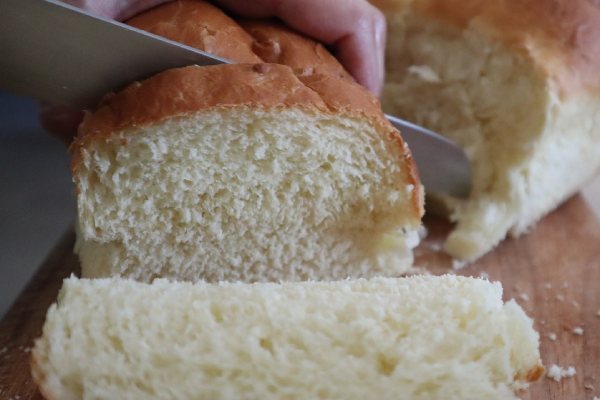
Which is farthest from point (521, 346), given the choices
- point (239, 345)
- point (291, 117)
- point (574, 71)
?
point (574, 71)

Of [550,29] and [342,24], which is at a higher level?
[342,24]

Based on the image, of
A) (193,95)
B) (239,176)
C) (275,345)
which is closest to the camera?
(275,345)

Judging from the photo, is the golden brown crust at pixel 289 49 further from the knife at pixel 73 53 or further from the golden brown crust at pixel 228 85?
the knife at pixel 73 53

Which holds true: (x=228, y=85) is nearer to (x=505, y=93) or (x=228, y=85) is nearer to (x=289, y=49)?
(x=289, y=49)

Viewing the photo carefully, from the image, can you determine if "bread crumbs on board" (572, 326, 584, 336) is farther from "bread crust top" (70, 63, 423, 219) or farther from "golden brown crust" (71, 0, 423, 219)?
"bread crust top" (70, 63, 423, 219)

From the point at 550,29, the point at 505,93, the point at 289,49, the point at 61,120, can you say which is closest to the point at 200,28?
the point at 289,49

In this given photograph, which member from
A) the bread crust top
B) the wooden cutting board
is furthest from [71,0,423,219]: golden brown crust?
the wooden cutting board
